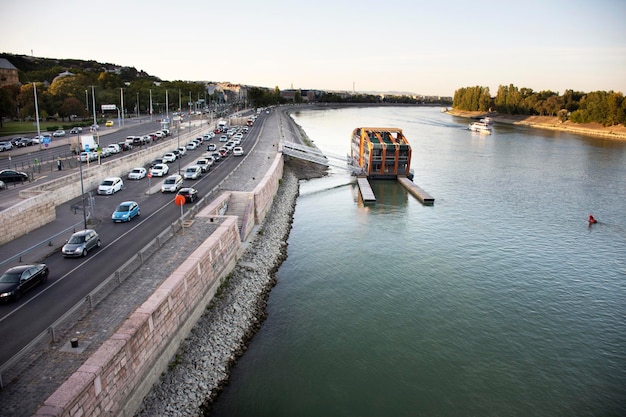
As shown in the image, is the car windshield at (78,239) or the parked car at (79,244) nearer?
the parked car at (79,244)

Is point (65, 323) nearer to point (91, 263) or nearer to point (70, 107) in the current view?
point (91, 263)

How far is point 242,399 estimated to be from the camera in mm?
17125

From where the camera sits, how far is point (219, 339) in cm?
1955

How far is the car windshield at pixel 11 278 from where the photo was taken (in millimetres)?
18000

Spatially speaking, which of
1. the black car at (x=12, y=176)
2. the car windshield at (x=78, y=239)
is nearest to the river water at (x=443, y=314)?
the car windshield at (x=78, y=239)

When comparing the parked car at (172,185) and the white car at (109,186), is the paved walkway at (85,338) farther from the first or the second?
the parked car at (172,185)

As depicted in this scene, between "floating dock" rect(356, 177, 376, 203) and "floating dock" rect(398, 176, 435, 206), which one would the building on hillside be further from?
"floating dock" rect(356, 177, 376, 203)

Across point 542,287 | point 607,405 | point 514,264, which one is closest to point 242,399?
point 607,405

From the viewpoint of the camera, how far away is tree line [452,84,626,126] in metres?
134

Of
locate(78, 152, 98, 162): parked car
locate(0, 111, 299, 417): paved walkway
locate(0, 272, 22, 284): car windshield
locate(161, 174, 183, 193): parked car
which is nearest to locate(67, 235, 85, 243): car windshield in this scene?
locate(0, 111, 299, 417): paved walkway

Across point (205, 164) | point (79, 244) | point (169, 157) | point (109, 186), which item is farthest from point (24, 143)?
point (79, 244)

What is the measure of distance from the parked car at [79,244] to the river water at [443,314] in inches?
400

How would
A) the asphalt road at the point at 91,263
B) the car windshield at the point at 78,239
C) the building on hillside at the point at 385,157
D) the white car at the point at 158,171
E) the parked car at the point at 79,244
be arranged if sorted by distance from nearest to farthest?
the asphalt road at the point at 91,263 → the parked car at the point at 79,244 → the car windshield at the point at 78,239 → the white car at the point at 158,171 → the building on hillside at the point at 385,157

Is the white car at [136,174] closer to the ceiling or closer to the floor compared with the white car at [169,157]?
closer to the floor
